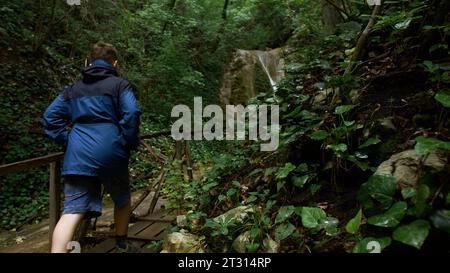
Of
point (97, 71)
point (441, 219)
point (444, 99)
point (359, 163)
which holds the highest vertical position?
point (97, 71)

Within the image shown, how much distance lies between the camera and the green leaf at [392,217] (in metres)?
1.74

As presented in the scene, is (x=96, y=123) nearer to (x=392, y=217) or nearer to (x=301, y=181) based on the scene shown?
(x=301, y=181)

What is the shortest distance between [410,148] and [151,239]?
9.03ft

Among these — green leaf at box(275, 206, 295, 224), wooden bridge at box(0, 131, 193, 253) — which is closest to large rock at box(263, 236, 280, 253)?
green leaf at box(275, 206, 295, 224)

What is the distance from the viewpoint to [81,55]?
31.0 ft

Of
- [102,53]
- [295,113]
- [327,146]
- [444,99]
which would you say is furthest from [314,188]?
[102,53]

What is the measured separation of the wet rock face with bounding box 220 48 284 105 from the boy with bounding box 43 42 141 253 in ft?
33.7


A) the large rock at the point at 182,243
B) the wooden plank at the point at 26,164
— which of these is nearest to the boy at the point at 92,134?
the wooden plank at the point at 26,164

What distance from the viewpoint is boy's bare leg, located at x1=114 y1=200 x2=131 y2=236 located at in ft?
9.82

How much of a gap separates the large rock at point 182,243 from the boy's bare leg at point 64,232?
0.85m

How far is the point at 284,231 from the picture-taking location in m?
2.28

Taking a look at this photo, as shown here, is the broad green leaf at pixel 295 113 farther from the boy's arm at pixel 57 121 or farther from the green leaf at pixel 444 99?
the boy's arm at pixel 57 121

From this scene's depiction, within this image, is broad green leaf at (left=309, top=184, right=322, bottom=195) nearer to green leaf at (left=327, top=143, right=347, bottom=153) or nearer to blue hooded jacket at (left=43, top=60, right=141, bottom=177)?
green leaf at (left=327, top=143, right=347, bottom=153)

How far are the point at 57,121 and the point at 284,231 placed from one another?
6.40 feet
